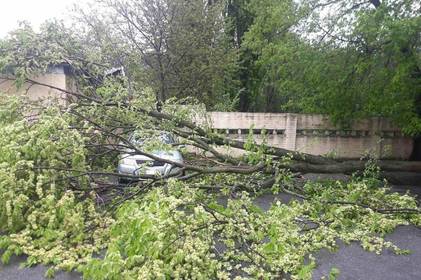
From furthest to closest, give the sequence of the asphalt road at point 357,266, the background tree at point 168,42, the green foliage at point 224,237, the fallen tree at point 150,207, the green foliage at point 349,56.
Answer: the background tree at point 168,42 < the green foliage at point 349,56 < the asphalt road at point 357,266 < the fallen tree at point 150,207 < the green foliage at point 224,237

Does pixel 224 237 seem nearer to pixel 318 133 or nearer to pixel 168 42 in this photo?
pixel 318 133

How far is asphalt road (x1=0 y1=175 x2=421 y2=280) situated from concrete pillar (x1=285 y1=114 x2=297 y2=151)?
6.90 m

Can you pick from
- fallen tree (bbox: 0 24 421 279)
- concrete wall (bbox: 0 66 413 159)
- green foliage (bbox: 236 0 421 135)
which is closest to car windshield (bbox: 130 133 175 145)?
fallen tree (bbox: 0 24 421 279)

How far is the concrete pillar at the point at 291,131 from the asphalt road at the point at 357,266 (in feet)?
22.6

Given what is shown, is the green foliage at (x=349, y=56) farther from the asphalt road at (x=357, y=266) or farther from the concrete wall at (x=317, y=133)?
the asphalt road at (x=357, y=266)

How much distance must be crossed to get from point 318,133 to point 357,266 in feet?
26.7

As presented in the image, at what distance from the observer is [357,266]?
11.1 ft

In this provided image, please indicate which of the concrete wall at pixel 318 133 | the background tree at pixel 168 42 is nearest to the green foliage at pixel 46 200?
the concrete wall at pixel 318 133

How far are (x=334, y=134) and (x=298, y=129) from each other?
4.07 ft

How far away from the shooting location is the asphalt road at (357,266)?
10.3 ft

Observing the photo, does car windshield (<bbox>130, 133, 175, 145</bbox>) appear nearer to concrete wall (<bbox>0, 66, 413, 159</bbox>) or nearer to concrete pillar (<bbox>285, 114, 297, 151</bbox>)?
concrete wall (<bbox>0, 66, 413, 159</bbox>)

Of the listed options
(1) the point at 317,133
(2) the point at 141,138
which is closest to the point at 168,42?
(1) the point at 317,133

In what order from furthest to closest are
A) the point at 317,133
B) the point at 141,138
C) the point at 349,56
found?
the point at 317,133, the point at 349,56, the point at 141,138

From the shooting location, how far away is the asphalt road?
10.3ft
